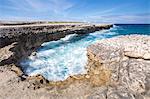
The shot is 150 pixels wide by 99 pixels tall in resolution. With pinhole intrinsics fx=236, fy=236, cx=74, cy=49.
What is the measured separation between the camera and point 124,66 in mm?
7348

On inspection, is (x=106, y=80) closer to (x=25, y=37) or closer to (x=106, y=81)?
(x=106, y=81)

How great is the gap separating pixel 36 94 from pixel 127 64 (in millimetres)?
3248

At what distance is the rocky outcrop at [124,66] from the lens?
6672 mm

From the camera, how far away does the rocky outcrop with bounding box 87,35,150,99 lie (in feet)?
21.9

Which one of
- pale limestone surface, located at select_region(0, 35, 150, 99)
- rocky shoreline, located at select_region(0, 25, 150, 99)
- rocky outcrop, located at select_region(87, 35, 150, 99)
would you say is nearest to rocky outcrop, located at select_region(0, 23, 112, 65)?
rocky shoreline, located at select_region(0, 25, 150, 99)

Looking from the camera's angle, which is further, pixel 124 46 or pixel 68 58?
pixel 68 58

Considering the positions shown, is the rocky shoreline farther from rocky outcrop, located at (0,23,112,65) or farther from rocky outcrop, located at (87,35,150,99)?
rocky outcrop, located at (0,23,112,65)

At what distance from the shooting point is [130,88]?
6.82 m

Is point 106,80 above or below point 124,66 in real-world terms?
below

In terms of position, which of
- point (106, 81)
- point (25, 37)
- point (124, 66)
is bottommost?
point (25, 37)

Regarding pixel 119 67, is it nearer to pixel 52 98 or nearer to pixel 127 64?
pixel 127 64

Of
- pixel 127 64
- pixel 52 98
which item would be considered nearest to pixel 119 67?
pixel 127 64

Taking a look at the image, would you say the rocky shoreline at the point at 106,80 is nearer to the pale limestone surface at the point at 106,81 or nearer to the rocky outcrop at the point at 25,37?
the pale limestone surface at the point at 106,81

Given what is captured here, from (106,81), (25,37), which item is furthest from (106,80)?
(25,37)
